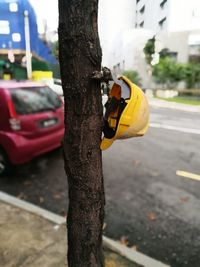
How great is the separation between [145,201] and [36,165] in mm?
2474

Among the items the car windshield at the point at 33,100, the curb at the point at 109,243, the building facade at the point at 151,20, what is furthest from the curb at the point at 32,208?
the building facade at the point at 151,20

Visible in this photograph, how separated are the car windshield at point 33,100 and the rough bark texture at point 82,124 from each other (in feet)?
11.1

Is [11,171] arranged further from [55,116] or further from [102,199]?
[102,199]

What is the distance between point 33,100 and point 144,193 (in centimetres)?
251

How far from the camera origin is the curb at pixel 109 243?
3.09 meters

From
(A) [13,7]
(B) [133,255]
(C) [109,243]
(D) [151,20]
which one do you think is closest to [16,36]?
(D) [151,20]

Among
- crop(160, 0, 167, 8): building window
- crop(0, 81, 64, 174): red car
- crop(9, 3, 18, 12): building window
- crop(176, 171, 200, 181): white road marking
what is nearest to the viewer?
crop(160, 0, 167, 8): building window

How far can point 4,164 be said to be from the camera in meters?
5.43

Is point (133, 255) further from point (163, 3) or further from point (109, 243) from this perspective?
point (163, 3)

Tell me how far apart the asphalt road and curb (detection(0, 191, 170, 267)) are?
0.22 m

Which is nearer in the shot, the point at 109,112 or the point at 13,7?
the point at 109,112

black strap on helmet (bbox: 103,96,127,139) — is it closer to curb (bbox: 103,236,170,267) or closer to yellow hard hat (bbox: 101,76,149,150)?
yellow hard hat (bbox: 101,76,149,150)

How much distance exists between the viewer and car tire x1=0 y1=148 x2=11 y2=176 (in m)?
5.37

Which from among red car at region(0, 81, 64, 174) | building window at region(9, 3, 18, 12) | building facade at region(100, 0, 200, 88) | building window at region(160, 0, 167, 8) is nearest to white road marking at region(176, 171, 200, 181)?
red car at region(0, 81, 64, 174)
